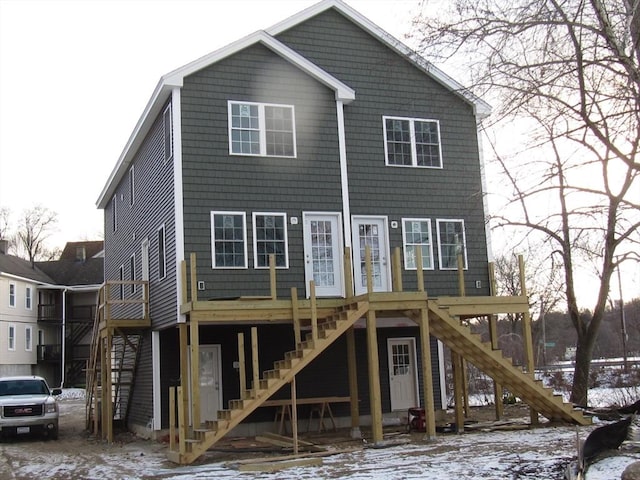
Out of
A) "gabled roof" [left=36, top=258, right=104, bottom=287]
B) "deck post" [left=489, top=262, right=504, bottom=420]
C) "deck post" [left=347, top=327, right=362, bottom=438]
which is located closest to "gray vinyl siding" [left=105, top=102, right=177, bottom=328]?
"deck post" [left=347, top=327, right=362, bottom=438]

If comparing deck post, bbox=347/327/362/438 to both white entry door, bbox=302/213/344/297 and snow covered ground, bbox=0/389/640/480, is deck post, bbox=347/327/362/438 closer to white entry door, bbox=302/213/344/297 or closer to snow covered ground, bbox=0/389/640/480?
snow covered ground, bbox=0/389/640/480

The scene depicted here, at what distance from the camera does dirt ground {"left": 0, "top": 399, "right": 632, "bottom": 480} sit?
12273 millimetres

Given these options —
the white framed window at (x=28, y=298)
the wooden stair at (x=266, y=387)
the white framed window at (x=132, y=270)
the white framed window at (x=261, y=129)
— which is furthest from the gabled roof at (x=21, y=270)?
the wooden stair at (x=266, y=387)

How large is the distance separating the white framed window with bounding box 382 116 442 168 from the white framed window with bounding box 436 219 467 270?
5.26 ft

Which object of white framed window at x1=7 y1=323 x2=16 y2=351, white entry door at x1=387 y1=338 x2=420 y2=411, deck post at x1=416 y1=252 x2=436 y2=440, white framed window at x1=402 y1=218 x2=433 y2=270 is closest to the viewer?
deck post at x1=416 y1=252 x2=436 y2=440

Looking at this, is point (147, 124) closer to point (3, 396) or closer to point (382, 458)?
point (3, 396)

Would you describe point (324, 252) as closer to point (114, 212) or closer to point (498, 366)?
point (498, 366)

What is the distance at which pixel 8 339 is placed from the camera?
129ft

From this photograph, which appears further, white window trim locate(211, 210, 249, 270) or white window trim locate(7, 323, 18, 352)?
white window trim locate(7, 323, 18, 352)

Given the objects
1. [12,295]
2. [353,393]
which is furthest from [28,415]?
[12,295]

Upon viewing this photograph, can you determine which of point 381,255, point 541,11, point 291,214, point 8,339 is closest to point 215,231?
point 291,214

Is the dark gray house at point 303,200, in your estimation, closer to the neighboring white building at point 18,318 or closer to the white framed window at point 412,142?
the white framed window at point 412,142

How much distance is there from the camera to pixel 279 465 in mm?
12438

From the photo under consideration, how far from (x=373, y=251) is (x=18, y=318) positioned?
28.5m
